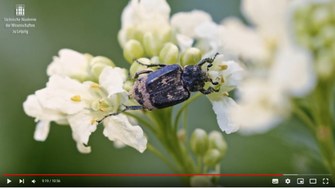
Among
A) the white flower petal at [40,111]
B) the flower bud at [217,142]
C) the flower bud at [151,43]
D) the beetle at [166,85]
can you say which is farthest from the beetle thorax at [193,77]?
the white flower petal at [40,111]

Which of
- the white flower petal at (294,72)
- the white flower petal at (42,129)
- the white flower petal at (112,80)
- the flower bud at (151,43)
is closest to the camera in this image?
the white flower petal at (294,72)

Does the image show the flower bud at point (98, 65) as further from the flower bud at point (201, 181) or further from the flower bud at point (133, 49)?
the flower bud at point (201, 181)

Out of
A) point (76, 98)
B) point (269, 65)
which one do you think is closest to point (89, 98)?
point (76, 98)

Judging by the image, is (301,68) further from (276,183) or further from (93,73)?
(276,183)

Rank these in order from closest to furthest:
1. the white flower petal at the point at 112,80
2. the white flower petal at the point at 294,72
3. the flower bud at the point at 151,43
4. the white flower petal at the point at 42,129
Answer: the white flower petal at the point at 294,72
the white flower petal at the point at 112,80
the flower bud at the point at 151,43
the white flower petal at the point at 42,129

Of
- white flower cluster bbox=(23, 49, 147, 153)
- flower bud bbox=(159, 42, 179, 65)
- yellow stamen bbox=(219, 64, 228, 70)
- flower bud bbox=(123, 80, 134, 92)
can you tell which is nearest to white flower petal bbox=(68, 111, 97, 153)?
white flower cluster bbox=(23, 49, 147, 153)
